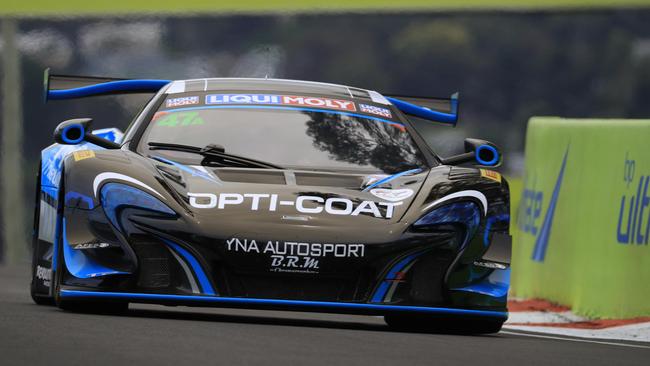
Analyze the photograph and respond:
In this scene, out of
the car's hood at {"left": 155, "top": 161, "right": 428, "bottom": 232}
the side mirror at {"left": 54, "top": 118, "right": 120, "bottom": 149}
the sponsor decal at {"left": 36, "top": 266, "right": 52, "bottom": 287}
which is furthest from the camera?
the sponsor decal at {"left": 36, "top": 266, "right": 52, "bottom": 287}

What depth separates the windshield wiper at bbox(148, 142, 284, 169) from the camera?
8.47 metres

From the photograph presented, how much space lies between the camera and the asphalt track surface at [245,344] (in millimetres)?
6180

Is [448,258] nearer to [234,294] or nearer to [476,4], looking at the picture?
[234,294]

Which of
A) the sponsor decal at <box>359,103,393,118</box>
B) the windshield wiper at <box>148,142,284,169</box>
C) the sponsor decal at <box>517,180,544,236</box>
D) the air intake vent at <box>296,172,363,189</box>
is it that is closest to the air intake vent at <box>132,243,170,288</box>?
the air intake vent at <box>296,172,363,189</box>

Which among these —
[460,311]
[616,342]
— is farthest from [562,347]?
[616,342]

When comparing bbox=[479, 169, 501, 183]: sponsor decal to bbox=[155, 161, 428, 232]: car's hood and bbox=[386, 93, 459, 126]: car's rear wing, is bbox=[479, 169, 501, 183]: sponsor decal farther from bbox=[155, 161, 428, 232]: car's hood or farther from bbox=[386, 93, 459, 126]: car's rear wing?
bbox=[386, 93, 459, 126]: car's rear wing

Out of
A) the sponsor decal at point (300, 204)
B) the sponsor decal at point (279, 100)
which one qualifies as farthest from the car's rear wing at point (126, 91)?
the sponsor decal at point (300, 204)

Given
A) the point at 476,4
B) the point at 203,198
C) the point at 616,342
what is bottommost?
the point at 616,342

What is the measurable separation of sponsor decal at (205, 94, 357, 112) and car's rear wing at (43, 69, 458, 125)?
4.47 feet

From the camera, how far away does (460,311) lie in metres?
7.97

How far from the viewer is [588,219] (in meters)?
11.6

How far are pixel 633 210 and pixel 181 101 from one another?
10.2 ft

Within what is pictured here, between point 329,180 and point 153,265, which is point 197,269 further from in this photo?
point 329,180

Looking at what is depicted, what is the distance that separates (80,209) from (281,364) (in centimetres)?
216
